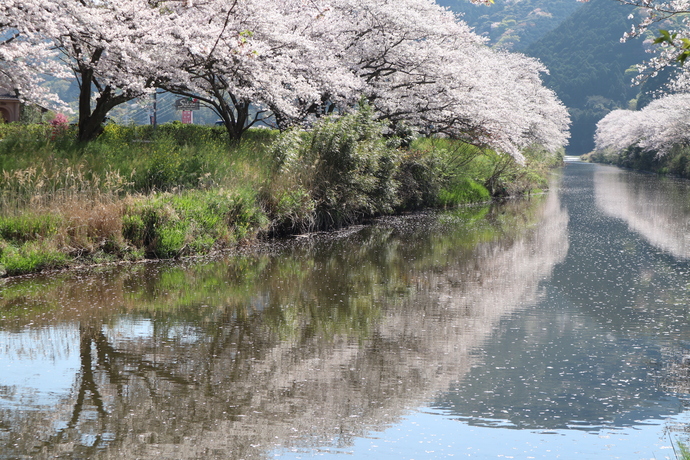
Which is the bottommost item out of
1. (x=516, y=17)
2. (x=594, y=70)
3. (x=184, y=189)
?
(x=184, y=189)

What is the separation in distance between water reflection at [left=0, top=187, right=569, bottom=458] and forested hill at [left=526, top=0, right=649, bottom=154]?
119 meters

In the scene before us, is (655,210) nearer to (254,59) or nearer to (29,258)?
(254,59)

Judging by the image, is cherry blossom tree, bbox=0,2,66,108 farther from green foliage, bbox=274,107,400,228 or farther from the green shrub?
the green shrub

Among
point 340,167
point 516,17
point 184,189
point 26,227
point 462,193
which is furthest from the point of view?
point 516,17

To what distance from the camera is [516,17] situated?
179m

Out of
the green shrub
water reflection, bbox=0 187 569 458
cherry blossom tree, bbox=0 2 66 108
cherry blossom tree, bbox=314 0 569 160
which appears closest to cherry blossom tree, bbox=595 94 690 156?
the green shrub

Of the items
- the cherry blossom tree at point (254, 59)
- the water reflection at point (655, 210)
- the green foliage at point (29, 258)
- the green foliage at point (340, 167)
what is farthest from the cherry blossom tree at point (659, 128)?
the green foliage at point (29, 258)

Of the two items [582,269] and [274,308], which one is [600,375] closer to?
[274,308]

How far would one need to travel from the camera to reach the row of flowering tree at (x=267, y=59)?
14.7 meters

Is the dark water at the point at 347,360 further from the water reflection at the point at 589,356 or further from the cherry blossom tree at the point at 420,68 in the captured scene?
the cherry blossom tree at the point at 420,68

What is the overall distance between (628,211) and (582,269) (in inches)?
534

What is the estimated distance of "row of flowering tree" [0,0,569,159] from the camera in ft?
48.4

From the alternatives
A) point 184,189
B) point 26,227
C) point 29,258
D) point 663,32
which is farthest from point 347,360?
point 184,189

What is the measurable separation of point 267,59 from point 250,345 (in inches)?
447
